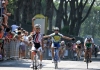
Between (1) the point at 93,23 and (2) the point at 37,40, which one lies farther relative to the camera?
(1) the point at 93,23

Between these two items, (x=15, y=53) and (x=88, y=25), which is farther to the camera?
(x=88, y=25)

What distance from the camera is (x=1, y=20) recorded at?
71.3 ft

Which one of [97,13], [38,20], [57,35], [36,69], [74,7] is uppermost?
[97,13]

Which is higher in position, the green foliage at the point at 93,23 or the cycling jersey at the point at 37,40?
the green foliage at the point at 93,23

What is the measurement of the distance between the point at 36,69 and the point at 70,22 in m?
50.5

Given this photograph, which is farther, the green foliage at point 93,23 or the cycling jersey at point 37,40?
the green foliage at point 93,23

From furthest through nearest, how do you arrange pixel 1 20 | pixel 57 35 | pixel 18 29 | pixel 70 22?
pixel 70 22 < pixel 18 29 < pixel 57 35 < pixel 1 20

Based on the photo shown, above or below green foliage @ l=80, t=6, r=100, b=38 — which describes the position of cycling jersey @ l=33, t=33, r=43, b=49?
below

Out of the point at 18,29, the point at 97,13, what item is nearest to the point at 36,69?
the point at 18,29

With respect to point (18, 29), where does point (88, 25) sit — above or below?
above

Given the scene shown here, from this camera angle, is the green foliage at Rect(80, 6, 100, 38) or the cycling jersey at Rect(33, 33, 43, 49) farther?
the green foliage at Rect(80, 6, 100, 38)

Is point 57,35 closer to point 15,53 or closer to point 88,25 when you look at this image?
point 15,53

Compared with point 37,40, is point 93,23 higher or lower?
higher

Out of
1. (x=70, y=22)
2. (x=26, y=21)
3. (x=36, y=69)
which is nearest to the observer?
(x=36, y=69)
